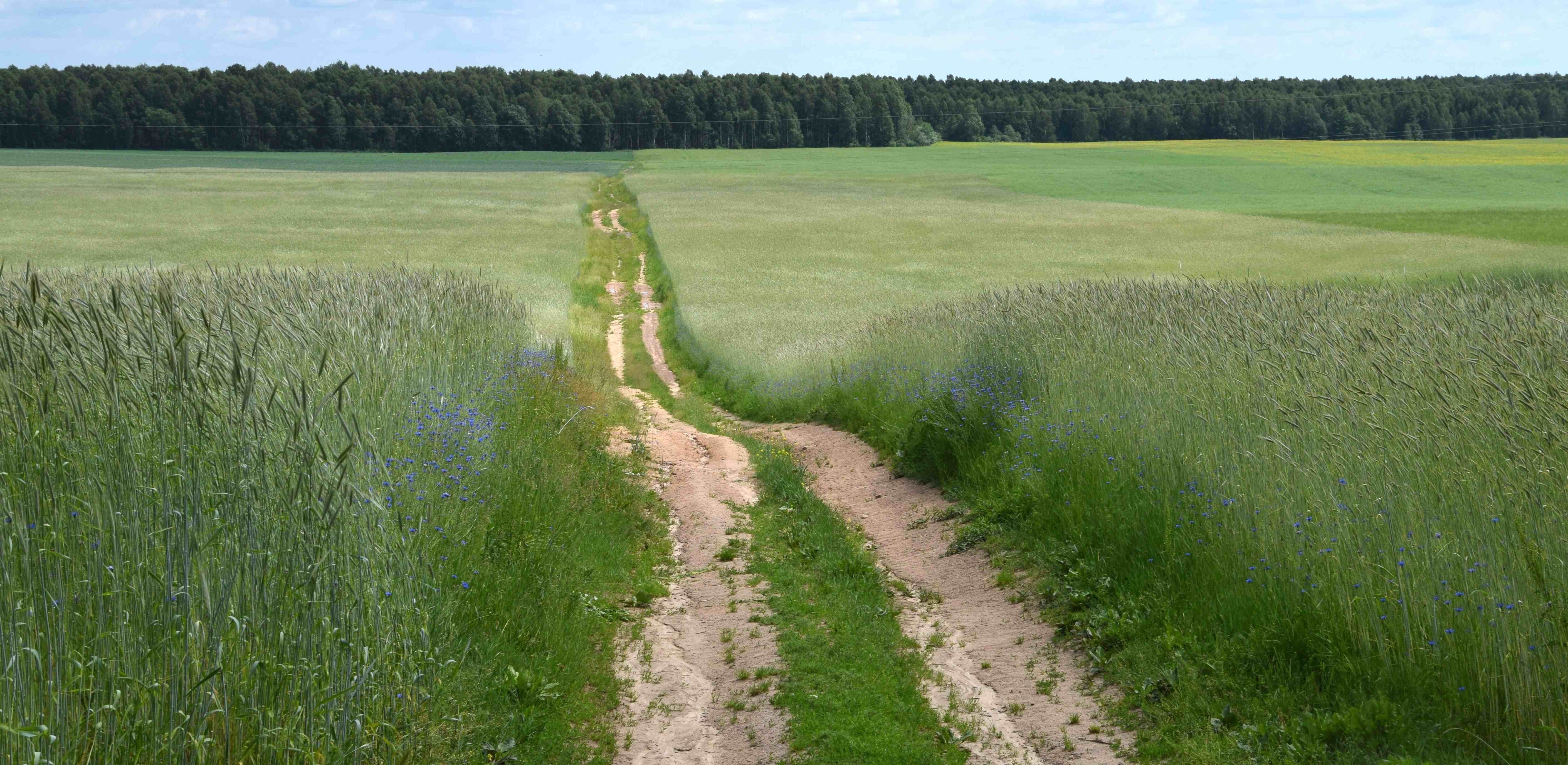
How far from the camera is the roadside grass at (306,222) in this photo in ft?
104

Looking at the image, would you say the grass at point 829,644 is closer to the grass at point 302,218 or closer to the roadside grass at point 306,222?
the roadside grass at point 306,222

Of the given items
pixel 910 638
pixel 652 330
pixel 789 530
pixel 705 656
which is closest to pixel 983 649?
pixel 910 638

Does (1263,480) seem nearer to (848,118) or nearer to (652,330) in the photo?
(652,330)

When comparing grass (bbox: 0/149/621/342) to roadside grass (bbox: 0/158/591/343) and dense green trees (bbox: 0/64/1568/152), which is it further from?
dense green trees (bbox: 0/64/1568/152)

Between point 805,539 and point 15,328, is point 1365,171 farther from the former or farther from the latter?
point 15,328

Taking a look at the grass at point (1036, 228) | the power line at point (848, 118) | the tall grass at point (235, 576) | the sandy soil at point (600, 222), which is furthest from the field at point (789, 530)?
the power line at point (848, 118)

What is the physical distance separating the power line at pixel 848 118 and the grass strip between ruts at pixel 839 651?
11743 cm

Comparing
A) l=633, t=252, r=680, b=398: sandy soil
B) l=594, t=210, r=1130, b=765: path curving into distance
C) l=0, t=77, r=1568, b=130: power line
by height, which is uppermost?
l=0, t=77, r=1568, b=130: power line

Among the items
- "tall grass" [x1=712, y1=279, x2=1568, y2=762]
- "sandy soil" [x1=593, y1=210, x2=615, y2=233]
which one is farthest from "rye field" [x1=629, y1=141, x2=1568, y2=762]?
"sandy soil" [x1=593, y1=210, x2=615, y2=233]

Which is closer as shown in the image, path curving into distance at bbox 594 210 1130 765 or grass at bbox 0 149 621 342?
path curving into distance at bbox 594 210 1130 765

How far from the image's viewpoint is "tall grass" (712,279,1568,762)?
4.72 meters

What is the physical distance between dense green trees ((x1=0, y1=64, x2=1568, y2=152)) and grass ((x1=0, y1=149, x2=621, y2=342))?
30.8 meters

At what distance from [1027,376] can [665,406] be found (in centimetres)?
881

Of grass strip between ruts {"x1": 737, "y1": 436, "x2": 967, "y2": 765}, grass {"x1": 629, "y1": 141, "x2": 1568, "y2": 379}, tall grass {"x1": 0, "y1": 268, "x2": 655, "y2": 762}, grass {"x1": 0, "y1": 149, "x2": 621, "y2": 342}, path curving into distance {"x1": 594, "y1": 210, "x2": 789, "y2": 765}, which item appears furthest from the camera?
grass {"x1": 0, "y1": 149, "x2": 621, "y2": 342}
